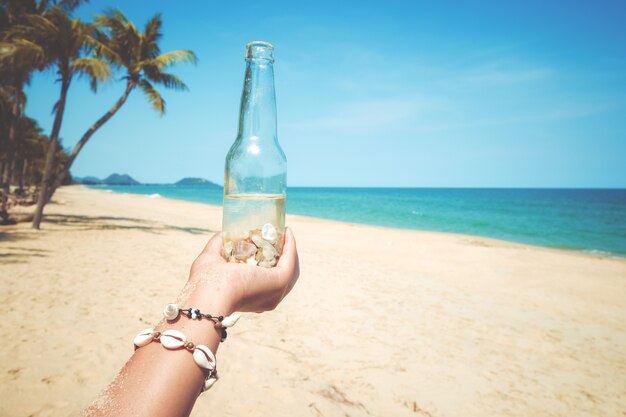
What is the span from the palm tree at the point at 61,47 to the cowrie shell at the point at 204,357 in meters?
10.3

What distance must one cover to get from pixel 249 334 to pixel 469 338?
3.12 meters

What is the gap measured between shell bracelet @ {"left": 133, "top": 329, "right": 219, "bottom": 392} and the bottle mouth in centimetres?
121

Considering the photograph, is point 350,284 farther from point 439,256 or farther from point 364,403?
point 439,256

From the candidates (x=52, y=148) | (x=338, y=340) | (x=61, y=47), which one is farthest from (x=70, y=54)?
(x=338, y=340)

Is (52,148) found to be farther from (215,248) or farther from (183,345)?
(183,345)

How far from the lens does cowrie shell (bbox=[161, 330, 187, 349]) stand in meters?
0.96

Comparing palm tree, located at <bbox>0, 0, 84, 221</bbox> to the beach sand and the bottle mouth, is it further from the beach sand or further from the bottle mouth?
the bottle mouth

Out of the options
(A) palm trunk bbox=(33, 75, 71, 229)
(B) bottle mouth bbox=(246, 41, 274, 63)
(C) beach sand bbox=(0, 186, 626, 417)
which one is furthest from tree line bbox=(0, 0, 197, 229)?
(B) bottle mouth bbox=(246, 41, 274, 63)

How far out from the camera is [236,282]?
4.08ft

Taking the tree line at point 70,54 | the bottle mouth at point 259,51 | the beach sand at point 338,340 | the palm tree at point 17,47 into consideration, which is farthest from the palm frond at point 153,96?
the bottle mouth at point 259,51

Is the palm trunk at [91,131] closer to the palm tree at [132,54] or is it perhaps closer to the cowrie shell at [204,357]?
the palm tree at [132,54]

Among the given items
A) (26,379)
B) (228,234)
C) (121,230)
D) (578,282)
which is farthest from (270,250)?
(121,230)

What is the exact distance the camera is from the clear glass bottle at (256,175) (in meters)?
1.43

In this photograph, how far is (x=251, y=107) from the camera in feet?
4.98
